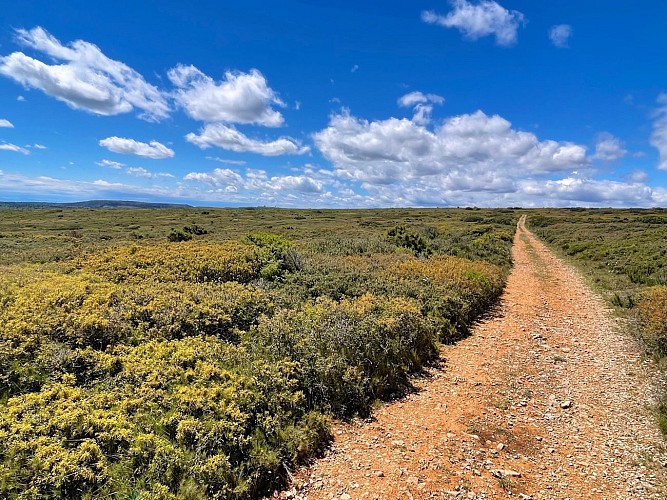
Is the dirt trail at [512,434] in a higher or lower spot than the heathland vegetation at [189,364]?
lower

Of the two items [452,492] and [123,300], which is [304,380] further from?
[123,300]

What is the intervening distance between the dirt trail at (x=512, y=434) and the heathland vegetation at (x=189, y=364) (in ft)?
2.29

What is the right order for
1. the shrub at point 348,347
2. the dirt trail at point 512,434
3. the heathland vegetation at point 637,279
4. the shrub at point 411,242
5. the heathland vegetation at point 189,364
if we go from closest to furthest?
the heathland vegetation at point 189,364 → the dirt trail at point 512,434 → the shrub at point 348,347 → the heathland vegetation at point 637,279 → the shrub at point 411,242

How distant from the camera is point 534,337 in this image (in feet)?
38.5

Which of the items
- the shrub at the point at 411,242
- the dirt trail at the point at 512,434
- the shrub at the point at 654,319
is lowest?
the dirt trail at the point at 512,434

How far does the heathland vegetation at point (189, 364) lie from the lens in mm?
4980

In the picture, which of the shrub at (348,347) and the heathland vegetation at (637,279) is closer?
the shrub at (348,347)

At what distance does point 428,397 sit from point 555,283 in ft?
48.5

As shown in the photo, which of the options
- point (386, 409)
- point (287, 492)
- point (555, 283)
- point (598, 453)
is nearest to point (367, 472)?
point (287, 492)

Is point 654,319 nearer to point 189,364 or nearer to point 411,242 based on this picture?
point 189,364

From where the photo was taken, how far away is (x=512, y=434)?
6812mm

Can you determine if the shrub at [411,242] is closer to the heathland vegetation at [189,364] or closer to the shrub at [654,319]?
the heathland vegetation at [189,364]

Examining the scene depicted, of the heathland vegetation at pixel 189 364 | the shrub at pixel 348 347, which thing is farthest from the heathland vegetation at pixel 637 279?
the shrub at pixel 348 347

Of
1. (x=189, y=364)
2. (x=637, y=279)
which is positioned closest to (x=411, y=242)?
(x=637, y=279)
